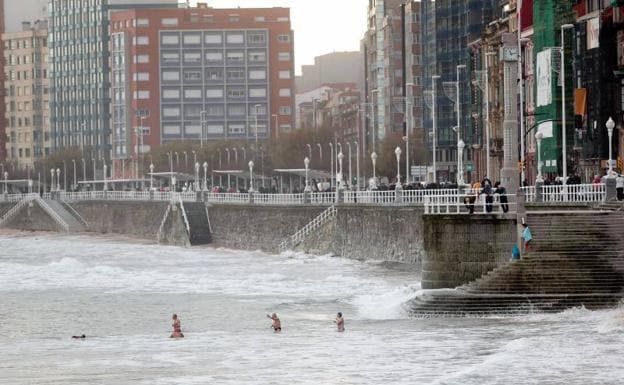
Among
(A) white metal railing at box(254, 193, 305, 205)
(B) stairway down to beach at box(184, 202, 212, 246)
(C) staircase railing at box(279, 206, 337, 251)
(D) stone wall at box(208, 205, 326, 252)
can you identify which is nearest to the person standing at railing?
(C) staircase railing at box(279, 206, 337, 251)

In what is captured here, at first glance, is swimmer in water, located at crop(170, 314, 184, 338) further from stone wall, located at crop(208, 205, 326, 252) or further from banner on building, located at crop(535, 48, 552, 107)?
banner on building, located at crop(535, 48, 552, 107)

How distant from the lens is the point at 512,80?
64625mm

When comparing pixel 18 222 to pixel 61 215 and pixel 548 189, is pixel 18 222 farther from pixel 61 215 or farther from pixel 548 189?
pixel 548 189

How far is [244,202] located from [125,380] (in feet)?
249

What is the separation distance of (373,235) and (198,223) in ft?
133

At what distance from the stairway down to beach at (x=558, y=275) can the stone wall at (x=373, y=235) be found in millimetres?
23880

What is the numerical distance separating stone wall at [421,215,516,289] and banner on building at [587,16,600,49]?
41.5 meters

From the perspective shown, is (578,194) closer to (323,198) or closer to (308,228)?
(308,228)

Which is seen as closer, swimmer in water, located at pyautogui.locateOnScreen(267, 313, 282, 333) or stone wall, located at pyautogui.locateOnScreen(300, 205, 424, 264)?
swimmer in water, located at pyautogui.locateOnScreen(267, 313, 282, 333)

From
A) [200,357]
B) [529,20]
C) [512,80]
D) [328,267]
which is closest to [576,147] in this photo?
[529,20]

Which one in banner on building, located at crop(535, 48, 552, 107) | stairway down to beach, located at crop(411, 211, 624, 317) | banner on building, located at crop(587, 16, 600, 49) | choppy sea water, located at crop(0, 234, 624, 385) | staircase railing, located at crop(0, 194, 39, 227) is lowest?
choppy sea water, located at crop(0, 234, 624, 385)

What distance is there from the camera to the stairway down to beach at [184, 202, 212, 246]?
427 ft

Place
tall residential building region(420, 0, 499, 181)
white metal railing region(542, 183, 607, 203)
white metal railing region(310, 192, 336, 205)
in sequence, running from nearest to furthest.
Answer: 1. white metal railing region(542, 183, 607, 203)
2. white metal railing region(310, 192, 336, 205)
3. tall residential building region(420, 0, 499, 181)

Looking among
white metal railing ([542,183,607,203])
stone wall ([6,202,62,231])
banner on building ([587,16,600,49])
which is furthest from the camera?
stone wall ([6,202,62,231])
